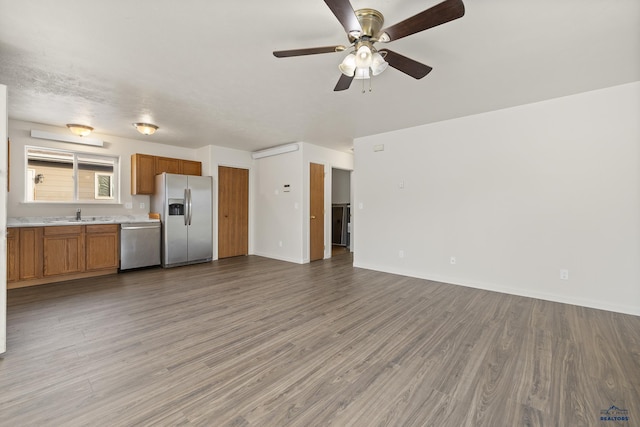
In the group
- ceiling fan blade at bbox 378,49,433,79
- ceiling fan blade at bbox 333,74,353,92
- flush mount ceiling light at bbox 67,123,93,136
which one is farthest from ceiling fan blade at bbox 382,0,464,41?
flush mount ceiling light at bbox 67,123,93,136

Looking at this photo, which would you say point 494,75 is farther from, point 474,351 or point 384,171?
point 474,351

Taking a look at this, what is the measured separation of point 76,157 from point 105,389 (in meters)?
4.65

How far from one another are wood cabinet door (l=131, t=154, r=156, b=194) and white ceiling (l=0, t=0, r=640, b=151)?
113cm

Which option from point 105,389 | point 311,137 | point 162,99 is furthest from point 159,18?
point 311,137

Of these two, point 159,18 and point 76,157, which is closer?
point 159,18

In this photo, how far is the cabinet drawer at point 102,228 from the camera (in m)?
4.33

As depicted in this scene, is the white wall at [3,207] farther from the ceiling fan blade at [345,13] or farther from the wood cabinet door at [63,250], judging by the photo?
the ceiling fan blade at [345,13]

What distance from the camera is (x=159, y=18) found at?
192cm

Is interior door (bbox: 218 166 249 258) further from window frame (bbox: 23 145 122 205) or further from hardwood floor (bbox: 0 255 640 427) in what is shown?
hardwood floor (bbox: 0 255 640 427)

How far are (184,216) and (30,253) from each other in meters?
2.07

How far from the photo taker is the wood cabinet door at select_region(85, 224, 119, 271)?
4.32 metres

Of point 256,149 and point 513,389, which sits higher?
point 256,149

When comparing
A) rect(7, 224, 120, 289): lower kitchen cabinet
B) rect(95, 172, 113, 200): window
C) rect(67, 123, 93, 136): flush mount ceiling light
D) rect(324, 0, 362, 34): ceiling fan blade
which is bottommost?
rect(7, 224, 120, 289): lower kitchen cabinet

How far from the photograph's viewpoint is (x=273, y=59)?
2.44 meters
